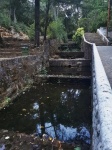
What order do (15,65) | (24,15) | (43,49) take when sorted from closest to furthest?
(15,65), (43,49), (24,15)

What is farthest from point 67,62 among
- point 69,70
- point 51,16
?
point 51,16

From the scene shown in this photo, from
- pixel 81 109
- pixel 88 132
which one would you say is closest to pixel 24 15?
pixel 81 109

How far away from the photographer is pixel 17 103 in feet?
36.1

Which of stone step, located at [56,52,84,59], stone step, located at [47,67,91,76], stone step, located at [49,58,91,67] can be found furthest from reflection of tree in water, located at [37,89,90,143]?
stone step, located at [56,52,84,59]

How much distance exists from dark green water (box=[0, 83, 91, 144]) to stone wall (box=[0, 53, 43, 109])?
41 centimetres

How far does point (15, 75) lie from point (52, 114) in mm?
3339

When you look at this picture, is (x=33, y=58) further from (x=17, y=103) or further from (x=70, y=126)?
(x=70, y=126)

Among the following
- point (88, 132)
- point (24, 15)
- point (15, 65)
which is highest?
point (24, 15)

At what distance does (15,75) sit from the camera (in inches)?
486

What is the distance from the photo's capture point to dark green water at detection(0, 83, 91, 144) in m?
8.36

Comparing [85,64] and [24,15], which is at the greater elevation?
[24,15]

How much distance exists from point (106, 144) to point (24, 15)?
34.4 metres

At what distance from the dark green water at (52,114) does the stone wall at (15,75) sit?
41 cm

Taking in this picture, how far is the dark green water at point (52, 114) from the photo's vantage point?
836 cm
